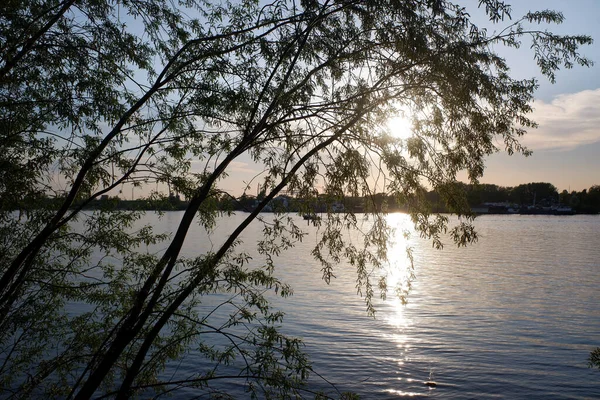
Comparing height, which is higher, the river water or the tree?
the tree

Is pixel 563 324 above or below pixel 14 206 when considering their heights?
below

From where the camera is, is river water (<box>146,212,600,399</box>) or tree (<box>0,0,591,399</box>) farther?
river water (<box>146,212,600,399</box>)

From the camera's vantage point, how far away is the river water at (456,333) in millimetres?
13695

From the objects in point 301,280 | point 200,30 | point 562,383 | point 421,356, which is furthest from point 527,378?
point 301,280

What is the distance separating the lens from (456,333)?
62.2 ft

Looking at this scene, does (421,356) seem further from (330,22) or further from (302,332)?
(330,22)

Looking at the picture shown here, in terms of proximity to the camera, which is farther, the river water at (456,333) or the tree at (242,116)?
the river water at (456,333)

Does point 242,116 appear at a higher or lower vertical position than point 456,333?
higher

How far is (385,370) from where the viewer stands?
14867 millimetres

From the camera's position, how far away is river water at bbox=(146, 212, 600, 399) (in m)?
13.7

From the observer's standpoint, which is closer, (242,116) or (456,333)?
(242,116)

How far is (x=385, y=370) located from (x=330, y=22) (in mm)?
10857

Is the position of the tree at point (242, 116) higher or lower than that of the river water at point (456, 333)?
higher

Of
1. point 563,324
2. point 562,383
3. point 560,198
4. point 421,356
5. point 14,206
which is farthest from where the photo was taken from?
point 560,198
